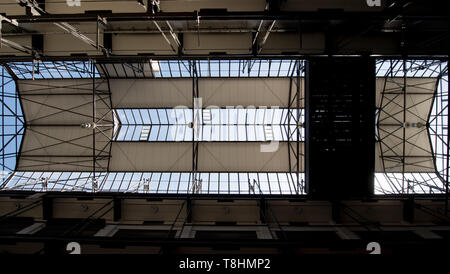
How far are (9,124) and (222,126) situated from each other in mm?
15746

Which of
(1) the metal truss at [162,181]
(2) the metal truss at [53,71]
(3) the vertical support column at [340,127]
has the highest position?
(2) the metal truss at [53,71]

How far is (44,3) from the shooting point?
12.4 m

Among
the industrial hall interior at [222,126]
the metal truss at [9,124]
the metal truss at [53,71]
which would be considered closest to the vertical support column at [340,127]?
the industrial hall interior at [222,126]

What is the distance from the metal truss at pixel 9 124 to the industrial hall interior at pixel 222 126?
3.1 inches

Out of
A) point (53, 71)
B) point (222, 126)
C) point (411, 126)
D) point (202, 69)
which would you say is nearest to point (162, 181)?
point (222, 126)

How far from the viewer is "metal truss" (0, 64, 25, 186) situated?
17.9m

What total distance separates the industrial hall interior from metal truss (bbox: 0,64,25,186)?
0.08 metres

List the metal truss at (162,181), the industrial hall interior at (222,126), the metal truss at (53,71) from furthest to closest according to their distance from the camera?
the metal truss at (162,181), the metal truss at (53,71), the industrial hall interior at (222,126)

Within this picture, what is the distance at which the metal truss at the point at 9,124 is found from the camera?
17922mm

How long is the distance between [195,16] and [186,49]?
397cm
